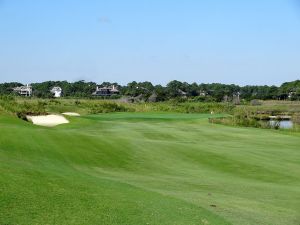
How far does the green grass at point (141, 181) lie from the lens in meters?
10.2

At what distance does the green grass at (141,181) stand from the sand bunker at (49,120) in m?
22.5

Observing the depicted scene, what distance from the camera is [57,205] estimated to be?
33.1 feet

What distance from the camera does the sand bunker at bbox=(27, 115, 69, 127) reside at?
162 feet

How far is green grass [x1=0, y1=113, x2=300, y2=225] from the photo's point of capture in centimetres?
1021

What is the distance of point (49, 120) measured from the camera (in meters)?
51.1

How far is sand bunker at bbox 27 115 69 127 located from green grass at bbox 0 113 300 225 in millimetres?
22524

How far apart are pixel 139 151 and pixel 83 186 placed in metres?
12.0

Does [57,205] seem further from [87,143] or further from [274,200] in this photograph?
[87,143]

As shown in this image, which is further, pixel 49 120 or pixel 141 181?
pixel 49 120

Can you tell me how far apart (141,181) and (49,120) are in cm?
3544

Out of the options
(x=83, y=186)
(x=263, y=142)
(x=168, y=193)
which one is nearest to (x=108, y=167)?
(x=168, y=193)

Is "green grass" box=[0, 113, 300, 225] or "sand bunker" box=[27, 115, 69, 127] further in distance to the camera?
"sand bunker" box=[27, 115, 69, 127]

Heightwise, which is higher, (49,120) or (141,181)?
(141,181)

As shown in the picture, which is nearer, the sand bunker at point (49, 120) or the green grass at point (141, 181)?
the green grass at point (141, 181)
